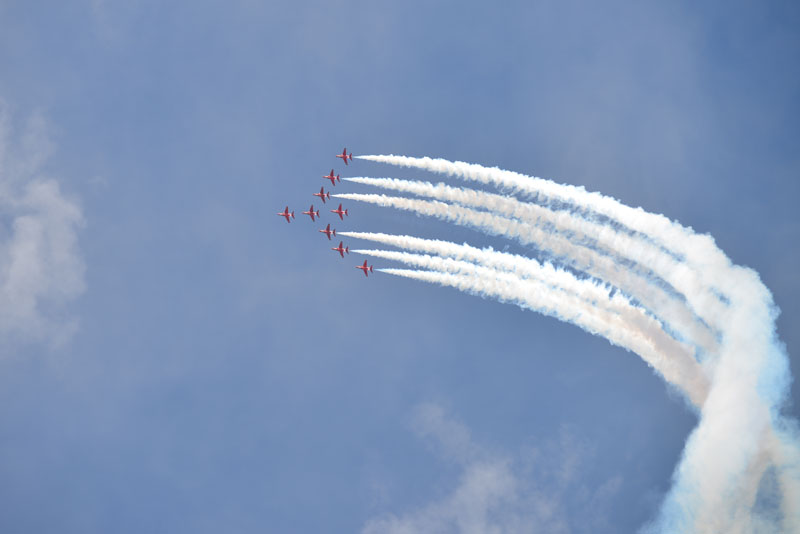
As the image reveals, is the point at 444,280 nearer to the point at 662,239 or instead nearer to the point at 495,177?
the point at 495,177

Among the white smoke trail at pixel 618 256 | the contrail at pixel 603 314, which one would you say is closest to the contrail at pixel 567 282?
the contrail at pixel 603 314

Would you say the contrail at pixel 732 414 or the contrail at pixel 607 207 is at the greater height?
the contrail at pixel 607 207

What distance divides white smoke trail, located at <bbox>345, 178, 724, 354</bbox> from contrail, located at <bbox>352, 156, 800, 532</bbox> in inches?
13.7

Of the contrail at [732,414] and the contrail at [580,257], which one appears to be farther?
the contrail at [580,257]

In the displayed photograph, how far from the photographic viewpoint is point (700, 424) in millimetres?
83250

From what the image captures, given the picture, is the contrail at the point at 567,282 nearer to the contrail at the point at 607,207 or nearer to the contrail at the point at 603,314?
the contrail at the point at 603,314

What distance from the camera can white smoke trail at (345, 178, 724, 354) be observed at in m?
83.8

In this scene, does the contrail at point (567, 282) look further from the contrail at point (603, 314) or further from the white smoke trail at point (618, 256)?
the white smoke trail at point (618, 256)

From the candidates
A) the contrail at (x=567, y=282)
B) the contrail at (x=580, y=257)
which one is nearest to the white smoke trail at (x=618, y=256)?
the contrail at (x=580, y=257)

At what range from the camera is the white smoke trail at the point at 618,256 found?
83.8 m

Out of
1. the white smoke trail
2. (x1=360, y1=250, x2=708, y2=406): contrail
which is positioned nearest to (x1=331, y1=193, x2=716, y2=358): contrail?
the white smoke trail

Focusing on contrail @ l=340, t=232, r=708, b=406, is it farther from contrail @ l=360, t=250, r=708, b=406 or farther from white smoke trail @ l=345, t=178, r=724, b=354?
white smoke trail @ l=345, t=178, r=724, b=354

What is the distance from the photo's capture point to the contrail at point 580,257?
84062 mm

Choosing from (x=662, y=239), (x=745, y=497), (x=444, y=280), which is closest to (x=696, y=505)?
(x=745, y=497)
